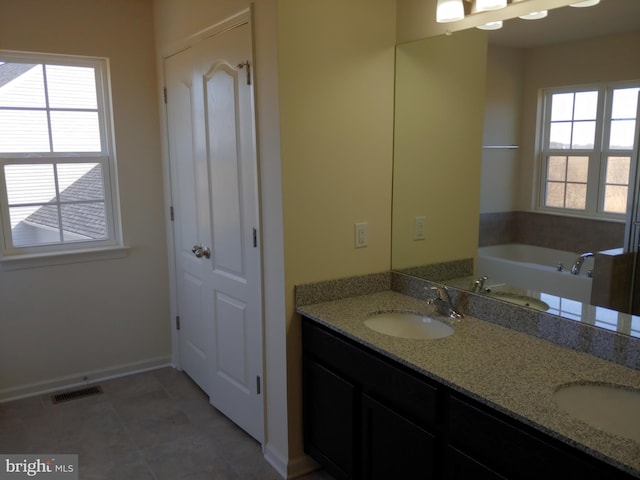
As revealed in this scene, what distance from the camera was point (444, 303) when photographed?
228 cm

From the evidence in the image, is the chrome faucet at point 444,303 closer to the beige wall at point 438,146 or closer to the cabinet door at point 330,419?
the beige wall at point 438,146

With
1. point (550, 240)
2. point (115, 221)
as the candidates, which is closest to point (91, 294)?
point (115, 221)

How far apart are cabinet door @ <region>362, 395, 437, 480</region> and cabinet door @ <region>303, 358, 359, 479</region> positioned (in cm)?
9

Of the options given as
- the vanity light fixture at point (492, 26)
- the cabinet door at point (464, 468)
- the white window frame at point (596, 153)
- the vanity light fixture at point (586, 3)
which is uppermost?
the vanity light fixture at point (492, 26)

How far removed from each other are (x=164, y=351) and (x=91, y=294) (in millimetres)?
679

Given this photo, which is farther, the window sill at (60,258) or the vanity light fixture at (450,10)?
the window sill at (60,258)

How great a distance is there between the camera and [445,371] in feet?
5.55

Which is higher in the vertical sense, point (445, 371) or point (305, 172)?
point (305, 172)

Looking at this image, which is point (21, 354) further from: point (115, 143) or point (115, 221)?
point (115, 143)

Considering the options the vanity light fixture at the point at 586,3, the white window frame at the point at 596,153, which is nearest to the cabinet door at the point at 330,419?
the white window frame at the point at 596,153

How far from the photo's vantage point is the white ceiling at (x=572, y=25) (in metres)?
1.72

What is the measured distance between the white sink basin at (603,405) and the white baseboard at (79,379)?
2.95 m

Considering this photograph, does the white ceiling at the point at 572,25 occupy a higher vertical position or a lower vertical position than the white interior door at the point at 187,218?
higher

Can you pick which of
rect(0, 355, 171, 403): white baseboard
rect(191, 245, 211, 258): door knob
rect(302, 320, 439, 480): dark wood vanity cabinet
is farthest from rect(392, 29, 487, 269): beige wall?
rect(0, 355, 171, 403): white baseboard
